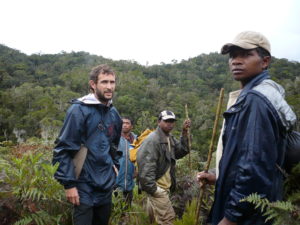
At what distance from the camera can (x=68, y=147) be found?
227cm

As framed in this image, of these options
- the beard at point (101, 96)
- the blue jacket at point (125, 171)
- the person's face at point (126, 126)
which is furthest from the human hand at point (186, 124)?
the beard at point (101, 96)

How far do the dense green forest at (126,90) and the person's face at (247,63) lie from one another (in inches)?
347

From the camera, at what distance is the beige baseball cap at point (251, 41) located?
1.53 meters

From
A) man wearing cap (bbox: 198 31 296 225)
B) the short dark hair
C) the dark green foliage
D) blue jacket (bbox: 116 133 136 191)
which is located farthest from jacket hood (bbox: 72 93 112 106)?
blue jacket (bbox: 116 133 136 191)

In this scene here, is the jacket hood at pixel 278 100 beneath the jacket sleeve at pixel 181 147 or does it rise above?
above

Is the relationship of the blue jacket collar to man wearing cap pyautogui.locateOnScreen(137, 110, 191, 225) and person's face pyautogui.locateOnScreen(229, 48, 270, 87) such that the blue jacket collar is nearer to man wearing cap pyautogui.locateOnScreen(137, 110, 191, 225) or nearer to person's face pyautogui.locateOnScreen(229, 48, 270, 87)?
person's face pyautogui.locateOnScreen(229, 48, 270, 87)

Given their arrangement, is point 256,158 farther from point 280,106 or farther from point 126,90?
point 126,90

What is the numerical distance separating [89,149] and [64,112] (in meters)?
43.2

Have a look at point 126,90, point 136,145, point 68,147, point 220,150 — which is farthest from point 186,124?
point 126,90

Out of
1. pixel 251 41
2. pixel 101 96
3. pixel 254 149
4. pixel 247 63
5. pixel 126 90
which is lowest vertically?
pixel 126 90

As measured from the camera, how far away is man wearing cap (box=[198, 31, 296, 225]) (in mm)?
1275

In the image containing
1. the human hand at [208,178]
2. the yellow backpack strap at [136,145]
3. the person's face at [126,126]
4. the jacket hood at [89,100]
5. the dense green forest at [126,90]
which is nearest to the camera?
the human hand at [208,178]

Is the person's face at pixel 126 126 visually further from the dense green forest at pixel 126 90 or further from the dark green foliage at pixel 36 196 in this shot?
the dense green forest at pixel 126 90

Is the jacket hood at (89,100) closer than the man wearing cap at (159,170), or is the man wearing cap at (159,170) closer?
the jacket hood at (89,100)
